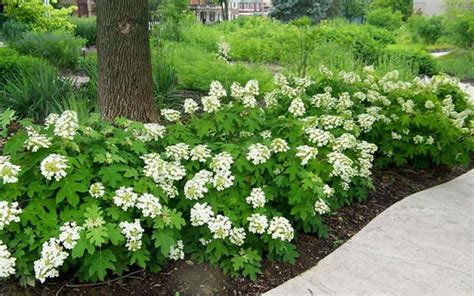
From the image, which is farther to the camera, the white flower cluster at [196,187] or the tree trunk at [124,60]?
the tree trunk at [124,60]

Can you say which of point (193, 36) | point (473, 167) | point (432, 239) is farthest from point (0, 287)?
point (193, 36)

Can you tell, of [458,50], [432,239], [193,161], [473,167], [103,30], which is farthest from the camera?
[458,50]

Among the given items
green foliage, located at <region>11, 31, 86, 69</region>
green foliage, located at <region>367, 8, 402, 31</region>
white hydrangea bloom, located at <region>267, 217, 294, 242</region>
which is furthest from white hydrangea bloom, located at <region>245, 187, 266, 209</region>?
green foliage, located at <region>367, 8, 402, 31</region>

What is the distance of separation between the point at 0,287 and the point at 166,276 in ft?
2.83

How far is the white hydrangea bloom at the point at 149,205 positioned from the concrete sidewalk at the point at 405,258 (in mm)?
804

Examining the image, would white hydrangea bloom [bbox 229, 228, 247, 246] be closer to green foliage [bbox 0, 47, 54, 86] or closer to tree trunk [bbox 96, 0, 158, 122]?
tree trunk [bbox 96, 0, 158, 122]

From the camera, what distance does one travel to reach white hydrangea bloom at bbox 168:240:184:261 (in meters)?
2.71

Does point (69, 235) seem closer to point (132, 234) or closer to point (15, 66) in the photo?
point (132, 234)

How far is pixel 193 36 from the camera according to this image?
12.6 metres

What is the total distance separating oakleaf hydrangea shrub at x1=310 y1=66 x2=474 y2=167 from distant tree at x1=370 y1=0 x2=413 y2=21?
28515mm

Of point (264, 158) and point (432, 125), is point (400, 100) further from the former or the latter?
point (264, 158)

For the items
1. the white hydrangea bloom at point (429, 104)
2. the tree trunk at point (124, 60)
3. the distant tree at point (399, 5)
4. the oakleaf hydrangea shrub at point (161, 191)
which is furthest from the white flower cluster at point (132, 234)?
the distant tree at point (399, 5)

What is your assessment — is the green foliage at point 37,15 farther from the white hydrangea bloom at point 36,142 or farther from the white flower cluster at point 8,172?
the white flower cluster at point 8,172

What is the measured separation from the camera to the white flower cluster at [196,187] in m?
2.69
